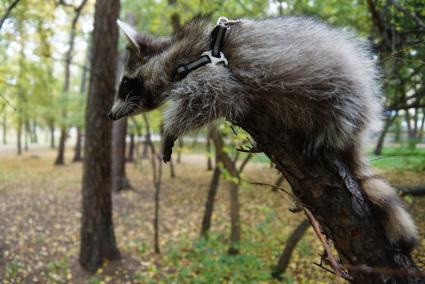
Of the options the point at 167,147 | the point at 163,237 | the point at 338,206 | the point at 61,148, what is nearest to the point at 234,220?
the point at 163,237

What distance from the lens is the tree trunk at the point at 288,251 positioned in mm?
5848

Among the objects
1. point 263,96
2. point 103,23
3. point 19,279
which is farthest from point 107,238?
point 263,96

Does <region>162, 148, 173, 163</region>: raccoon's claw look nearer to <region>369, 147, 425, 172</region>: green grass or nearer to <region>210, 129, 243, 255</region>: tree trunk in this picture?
<region>369, 147, 425, 172</region>: green grass

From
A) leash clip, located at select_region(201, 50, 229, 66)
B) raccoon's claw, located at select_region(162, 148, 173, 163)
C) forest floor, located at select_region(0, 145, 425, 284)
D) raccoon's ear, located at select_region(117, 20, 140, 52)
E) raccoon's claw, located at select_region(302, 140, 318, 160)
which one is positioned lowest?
A: forest floor, located at select_region(0, 145, 425, 284)

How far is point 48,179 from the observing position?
16078 millimetres

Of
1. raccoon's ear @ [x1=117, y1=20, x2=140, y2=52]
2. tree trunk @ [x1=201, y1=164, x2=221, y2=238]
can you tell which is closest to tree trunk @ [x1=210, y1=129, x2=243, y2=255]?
tree trunk @ [x1=201, y1=164, x2=221, y2=238]

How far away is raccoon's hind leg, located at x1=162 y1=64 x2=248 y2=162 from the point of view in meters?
2.27

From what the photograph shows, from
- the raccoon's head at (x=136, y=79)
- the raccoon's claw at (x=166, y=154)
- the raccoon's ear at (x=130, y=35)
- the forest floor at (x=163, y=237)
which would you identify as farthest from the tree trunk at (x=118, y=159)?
the raccoon's claw at (x=166, y=154)

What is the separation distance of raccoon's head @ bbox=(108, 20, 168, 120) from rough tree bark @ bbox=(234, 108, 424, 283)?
1212 millimetres

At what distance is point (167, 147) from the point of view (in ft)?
7.94

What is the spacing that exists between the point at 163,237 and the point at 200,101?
746 cm

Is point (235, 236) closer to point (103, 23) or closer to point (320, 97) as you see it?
point (103, 23)

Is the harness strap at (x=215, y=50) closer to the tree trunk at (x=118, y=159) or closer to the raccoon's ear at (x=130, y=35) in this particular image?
the raccoon's ear at (x=130, y=35)

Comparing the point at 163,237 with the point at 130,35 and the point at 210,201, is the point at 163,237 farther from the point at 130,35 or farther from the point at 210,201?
the point at 130,35
